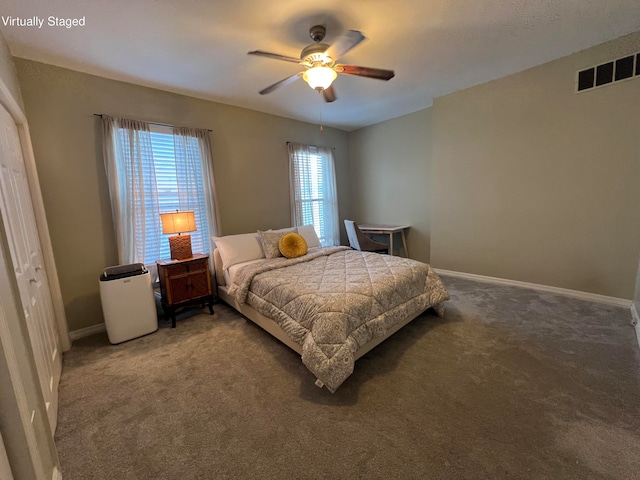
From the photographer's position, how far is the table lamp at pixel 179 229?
2893mm

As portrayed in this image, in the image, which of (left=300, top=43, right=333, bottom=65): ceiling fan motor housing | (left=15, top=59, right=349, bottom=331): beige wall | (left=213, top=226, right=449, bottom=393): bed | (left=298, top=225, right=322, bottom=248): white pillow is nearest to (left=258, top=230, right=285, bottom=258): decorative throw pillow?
(left=213, top=226, right=449, bottom=393): bed

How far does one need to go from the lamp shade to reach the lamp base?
0.41 feet

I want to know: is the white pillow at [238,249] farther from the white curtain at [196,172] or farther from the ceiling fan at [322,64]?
the ceiling fan at [322,64]

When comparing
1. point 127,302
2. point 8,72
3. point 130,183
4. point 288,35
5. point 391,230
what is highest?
point 288,35

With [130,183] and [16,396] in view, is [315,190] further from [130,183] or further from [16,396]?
[16,396]

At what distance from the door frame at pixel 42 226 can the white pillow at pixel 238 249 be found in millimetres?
1508

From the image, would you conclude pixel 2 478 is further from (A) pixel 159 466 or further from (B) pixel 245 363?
(B) pixel 245 363

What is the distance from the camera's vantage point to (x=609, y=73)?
2.67 m

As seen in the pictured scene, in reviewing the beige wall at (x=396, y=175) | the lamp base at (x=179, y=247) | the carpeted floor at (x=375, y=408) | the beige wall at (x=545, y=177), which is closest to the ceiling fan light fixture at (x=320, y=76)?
the lamp base at (x=179, y=247)

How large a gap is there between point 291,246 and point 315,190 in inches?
72.8

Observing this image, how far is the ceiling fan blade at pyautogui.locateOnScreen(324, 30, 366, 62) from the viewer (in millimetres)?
1741

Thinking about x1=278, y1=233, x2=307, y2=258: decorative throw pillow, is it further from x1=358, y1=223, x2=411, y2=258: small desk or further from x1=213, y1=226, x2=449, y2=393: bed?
x1=358, y1=223, x2=411, y2=258: small desk

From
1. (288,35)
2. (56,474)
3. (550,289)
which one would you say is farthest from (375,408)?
(550,289)

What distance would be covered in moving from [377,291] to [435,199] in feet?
8.83
